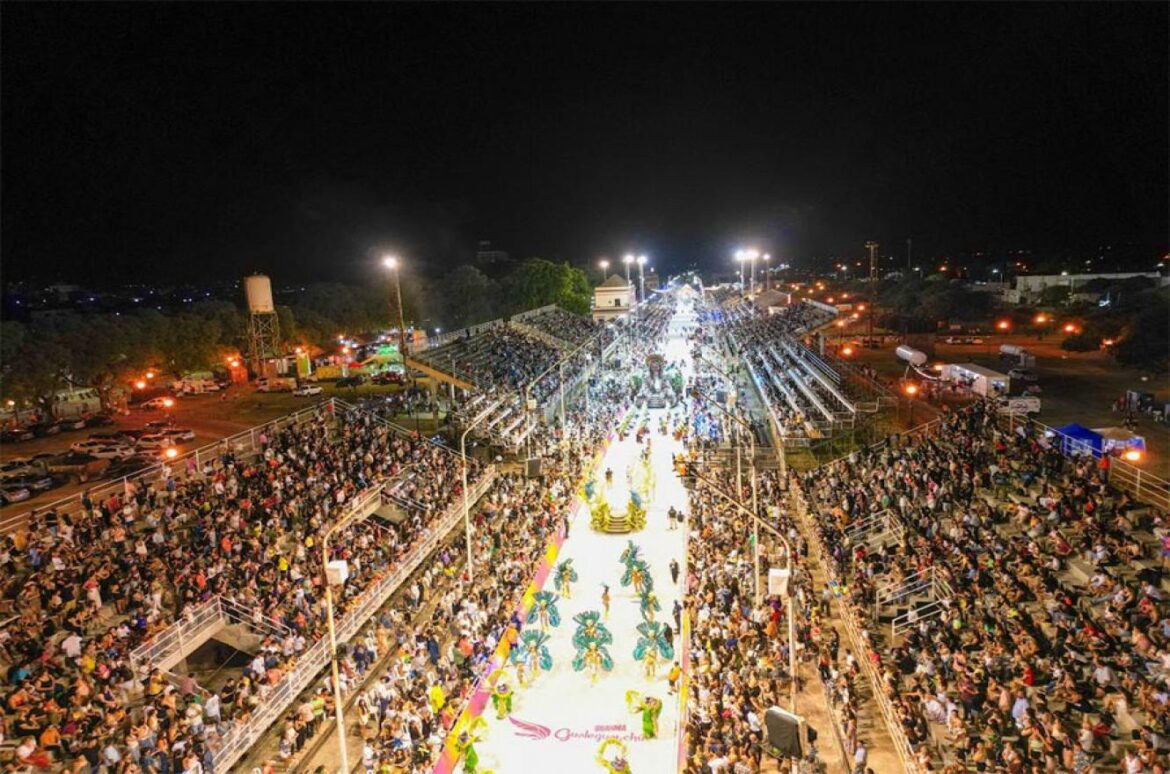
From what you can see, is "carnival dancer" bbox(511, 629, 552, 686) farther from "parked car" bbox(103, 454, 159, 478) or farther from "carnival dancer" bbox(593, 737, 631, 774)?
"parked car" bbox(103, 454, 159, 478)

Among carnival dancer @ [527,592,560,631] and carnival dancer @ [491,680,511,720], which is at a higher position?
carnival dancer @ [527,592,560,631]

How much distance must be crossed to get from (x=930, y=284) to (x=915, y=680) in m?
91.1

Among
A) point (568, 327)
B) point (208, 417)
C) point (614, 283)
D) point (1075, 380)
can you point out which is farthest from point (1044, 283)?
point (208, 417)

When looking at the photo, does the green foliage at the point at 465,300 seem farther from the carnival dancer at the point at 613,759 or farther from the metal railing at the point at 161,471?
the carnival dancer at the point at 613,759

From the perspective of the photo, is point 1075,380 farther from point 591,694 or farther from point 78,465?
point 78,465

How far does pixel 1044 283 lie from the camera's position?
295 ft

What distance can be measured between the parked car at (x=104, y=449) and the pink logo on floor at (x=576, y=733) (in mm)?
25955

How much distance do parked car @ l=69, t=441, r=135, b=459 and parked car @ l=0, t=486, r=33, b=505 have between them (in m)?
4.44

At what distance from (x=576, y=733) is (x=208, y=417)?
126 ft

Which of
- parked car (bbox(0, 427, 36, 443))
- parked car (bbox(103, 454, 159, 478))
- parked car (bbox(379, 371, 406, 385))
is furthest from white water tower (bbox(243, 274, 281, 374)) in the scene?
parked car (bbox(103, 454, 159, 478))

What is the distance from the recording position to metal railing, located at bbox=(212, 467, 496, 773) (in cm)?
1397

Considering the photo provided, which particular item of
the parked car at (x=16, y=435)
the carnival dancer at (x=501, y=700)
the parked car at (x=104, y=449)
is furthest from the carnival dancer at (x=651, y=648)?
the parked car at (x=16, y=435)

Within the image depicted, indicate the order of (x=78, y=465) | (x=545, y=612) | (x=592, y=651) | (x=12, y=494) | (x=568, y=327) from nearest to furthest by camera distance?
1. (x=592, y=651)
2. (x=545, y=612)
3. (x=12, y=494)
4. (x=78, y=465)
5. (x=568, y=327)

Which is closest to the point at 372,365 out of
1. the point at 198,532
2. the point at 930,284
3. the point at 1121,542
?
the point at 198,532
